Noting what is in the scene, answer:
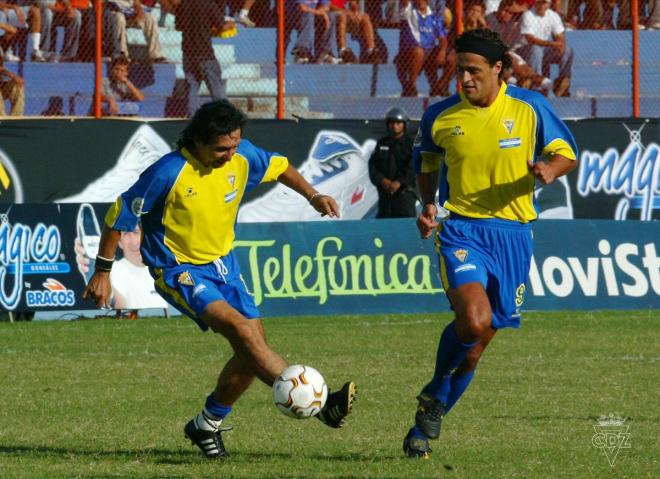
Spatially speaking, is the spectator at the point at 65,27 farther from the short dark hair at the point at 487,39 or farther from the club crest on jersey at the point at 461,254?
the club crest on jersey at the point at 461,254

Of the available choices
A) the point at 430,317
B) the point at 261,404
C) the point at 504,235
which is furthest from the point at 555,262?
the point at 504,235

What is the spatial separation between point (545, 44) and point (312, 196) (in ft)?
41.7

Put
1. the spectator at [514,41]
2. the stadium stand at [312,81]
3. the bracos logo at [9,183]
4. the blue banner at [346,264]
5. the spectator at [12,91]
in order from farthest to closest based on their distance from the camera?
1. the spectator at [514,41]
2. the stadium stand at [312,81]
3. the spectator at [12,91]
4. the bracos logo at [9,183]
5. the blue banner at [346,264]

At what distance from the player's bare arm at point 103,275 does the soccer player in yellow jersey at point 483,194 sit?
1731 mm

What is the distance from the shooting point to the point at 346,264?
16.6 meters

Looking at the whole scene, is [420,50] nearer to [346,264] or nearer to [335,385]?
[346,264]

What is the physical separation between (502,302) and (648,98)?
528 inches

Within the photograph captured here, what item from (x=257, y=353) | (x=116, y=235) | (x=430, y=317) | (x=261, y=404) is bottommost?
(x=430, y=317)

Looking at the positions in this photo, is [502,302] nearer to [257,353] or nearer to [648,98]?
[257,353]

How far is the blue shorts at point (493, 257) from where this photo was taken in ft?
25.0

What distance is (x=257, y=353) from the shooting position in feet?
24.4

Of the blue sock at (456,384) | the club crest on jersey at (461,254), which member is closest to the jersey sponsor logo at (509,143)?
Answer: the club crest on jersey at (461,254)

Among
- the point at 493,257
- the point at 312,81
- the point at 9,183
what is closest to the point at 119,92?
the point at 9,183

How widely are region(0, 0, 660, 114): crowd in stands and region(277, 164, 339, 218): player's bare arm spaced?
10.7 m
